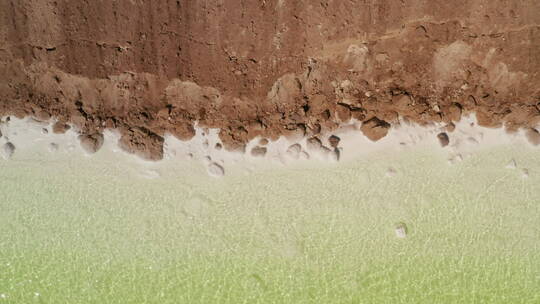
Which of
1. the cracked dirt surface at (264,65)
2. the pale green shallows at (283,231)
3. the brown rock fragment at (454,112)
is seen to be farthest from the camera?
the pale green shallows at (283,231)

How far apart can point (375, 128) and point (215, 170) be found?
5.87 feet

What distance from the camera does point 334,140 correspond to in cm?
411

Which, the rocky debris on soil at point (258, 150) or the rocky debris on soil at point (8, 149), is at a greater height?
the rocky debris on soil at point (258, 150)

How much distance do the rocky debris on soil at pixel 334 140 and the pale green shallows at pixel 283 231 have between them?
0.25m

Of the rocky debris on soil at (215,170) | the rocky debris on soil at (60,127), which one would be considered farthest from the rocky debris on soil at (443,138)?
the rocky debris on soil at (60,127)

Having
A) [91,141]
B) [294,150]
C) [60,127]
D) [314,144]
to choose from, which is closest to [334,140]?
[314,144]

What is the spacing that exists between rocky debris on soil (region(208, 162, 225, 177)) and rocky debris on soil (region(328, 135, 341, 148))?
47.9 inches

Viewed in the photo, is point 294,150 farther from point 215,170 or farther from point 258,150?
point 215,170

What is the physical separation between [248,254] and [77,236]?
6.28ft

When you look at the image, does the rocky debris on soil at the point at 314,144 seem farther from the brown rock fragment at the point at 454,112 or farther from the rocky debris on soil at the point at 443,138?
the brown rock fragment at the point at 454,112

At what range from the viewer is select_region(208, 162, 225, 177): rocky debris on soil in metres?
4.19

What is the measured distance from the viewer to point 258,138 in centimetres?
414

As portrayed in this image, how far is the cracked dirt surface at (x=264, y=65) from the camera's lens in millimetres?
3846

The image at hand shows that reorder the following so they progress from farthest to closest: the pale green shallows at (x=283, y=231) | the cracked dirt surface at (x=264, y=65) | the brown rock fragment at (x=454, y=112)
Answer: the pale green shallows at (x=283, y=231) < the brown rock fragment at (x=454, y=112) < the cracked dirt surface at (x=264, y=65)
